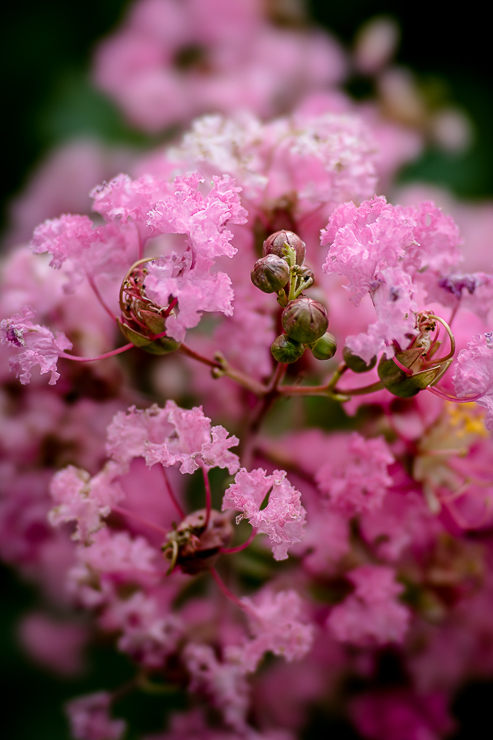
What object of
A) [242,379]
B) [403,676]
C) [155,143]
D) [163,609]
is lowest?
[403,676]

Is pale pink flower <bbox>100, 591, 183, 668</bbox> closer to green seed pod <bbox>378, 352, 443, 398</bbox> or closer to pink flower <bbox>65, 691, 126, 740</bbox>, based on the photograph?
pink flower <bbox>65, 691, 126, 740</bbox>

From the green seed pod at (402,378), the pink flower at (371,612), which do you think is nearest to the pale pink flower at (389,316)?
the green seed pod at (402,378)

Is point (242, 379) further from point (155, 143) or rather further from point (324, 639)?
point (155, 143)

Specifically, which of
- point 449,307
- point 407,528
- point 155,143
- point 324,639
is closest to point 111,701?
point 324,639

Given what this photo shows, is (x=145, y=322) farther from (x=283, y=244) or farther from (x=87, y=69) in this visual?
(x=87, y=69)

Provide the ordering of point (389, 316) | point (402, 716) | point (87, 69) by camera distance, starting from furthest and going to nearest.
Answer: point (87, 69) < point (402, 716) < point (389, 316)

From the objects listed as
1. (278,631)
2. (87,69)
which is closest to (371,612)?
(278,631)
